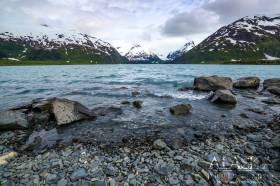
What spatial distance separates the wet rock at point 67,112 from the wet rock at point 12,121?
1.98 metres

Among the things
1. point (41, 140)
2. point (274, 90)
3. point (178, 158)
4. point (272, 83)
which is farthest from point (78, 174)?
point (272, 83)

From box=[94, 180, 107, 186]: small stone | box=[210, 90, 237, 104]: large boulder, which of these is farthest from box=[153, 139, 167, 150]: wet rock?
box=[210, 90, 237, 104]: large boulder

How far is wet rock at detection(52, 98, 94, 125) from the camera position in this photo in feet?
52.8

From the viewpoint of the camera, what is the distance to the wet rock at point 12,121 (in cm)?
1493

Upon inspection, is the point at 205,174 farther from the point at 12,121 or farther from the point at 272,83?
the point at 272,83

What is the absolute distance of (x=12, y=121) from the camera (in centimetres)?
1519

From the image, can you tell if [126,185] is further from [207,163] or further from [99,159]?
[207,163]

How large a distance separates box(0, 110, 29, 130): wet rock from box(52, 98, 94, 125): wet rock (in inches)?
78.0

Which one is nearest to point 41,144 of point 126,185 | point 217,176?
point 126,185

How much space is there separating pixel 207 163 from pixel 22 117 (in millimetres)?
12385

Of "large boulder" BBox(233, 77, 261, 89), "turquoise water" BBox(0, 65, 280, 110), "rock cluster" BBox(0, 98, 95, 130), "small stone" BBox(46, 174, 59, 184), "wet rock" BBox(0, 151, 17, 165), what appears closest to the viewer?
"small stone" BBox(46, 174, 59, 184)

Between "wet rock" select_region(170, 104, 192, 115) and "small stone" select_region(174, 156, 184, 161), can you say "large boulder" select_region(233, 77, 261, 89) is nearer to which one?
"wet rock" select_region(170, 104, 192, 115)

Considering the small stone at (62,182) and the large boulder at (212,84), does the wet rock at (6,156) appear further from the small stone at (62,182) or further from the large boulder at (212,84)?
the large boulder at (212,84)

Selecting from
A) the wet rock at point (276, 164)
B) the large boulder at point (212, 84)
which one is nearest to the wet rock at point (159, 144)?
the wet rock at point (276, 164)
